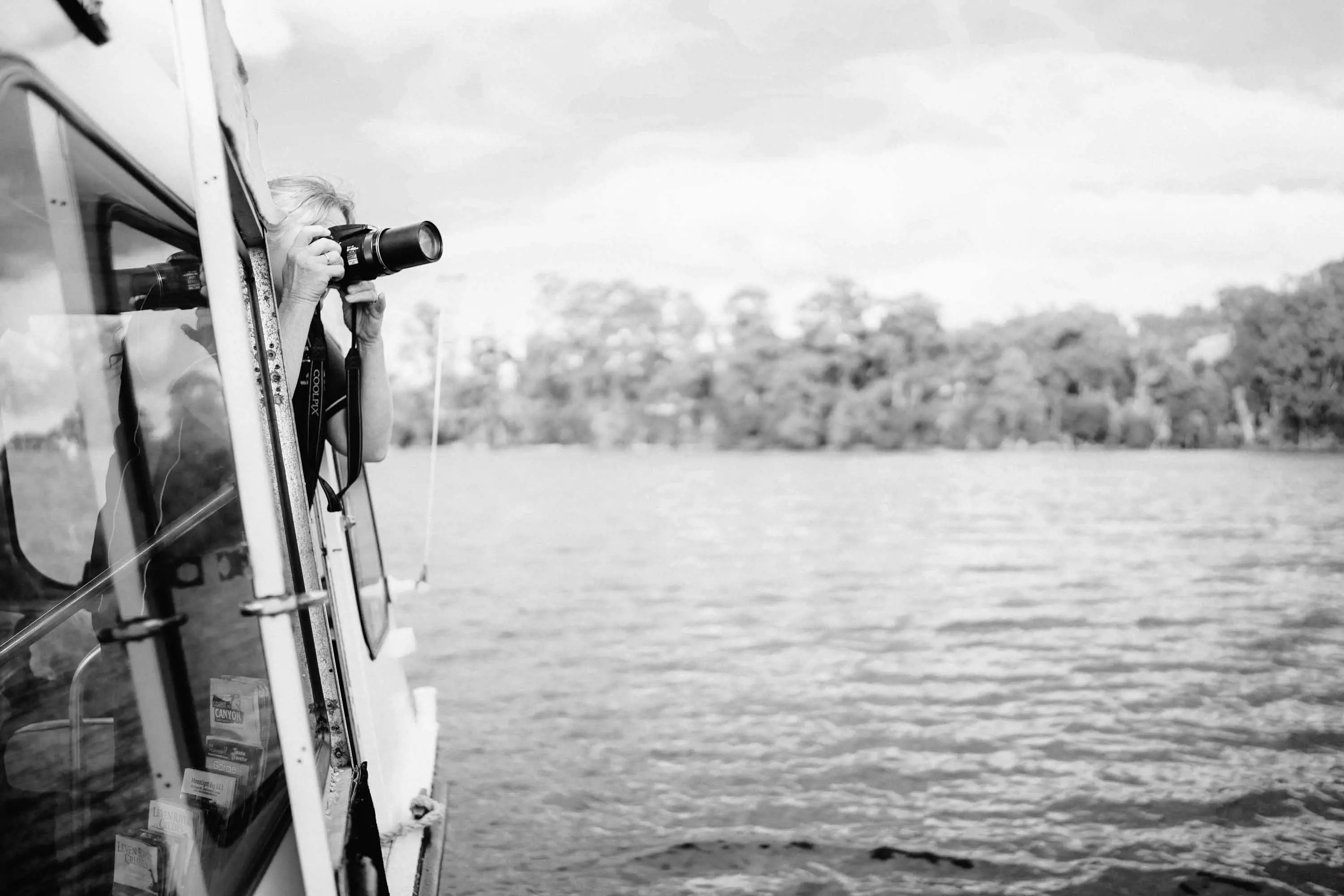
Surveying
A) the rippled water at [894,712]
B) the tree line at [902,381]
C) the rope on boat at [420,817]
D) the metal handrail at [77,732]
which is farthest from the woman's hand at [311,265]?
the tree line at [902,381]

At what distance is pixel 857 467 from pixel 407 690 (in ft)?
161

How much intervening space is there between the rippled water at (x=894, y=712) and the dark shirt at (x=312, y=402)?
12.2ft

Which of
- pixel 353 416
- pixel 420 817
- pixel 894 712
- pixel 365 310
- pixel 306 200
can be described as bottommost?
pixel 894 712

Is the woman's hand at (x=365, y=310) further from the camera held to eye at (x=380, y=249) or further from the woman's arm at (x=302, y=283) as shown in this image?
the woman's arm at (x=302, y=283)

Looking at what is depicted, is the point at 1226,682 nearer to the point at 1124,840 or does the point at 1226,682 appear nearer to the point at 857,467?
the point at 1124,840

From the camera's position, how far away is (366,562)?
4.09 m

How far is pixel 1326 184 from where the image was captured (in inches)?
3374

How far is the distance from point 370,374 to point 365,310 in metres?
0.22

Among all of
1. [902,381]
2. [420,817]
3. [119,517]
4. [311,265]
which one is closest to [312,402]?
[311,265]

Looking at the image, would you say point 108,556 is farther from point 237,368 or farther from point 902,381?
point 902,381

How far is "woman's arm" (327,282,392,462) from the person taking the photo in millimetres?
2521

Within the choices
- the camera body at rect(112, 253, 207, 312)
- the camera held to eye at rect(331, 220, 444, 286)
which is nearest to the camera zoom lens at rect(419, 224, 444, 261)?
the camera held to eye at rect(331, 220, 444, 286)

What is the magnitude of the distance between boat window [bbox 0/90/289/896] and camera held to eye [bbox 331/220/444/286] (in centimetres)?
32

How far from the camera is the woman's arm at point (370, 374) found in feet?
8.27
